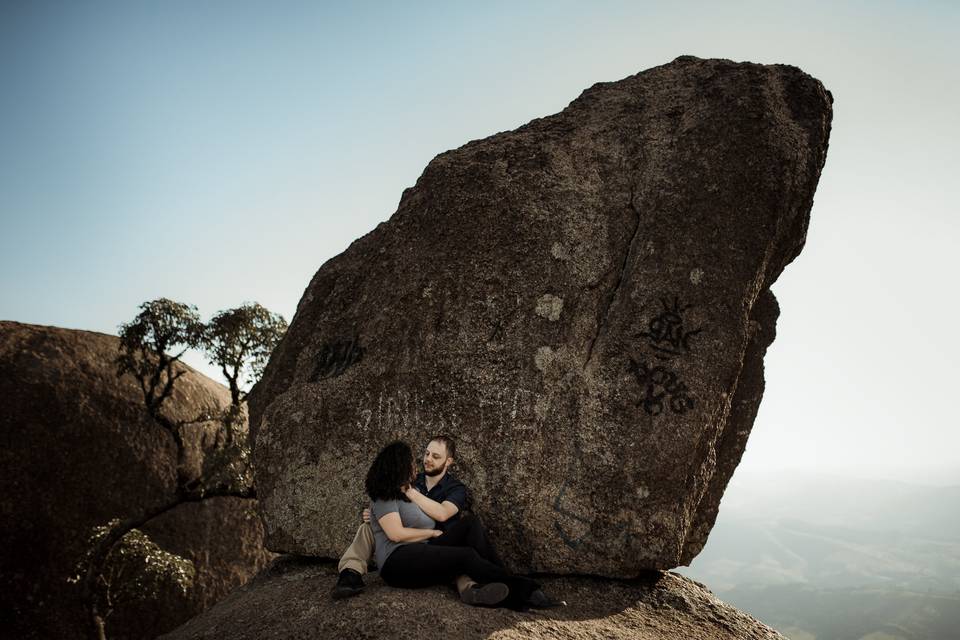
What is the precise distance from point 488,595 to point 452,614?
13.5 inches

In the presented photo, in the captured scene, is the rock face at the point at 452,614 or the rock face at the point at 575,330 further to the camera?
the rock face at the point at 575,330

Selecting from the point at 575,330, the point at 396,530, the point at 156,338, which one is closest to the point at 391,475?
the point at 396,530

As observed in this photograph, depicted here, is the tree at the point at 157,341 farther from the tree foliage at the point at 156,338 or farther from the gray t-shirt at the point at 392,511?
the gray t-shirt at the point at 392,511

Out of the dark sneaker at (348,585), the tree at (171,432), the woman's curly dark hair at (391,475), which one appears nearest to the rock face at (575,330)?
the woman's curly dark hair at (391,475)

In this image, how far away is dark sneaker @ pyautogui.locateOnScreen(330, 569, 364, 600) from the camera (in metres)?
5.13

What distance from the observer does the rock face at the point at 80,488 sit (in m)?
11.1

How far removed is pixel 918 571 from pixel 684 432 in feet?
578

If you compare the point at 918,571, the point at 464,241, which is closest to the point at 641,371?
the point at 464,241

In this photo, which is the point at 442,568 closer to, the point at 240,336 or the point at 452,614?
the point at 452,614

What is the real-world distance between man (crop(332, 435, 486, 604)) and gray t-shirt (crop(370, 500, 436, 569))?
56mm

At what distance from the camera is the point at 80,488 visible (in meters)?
12.0

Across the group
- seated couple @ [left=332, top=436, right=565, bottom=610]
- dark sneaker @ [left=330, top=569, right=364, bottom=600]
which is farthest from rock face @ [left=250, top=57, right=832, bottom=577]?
dark sneaker @ [left=330, top=569, right=364, bottom=600]

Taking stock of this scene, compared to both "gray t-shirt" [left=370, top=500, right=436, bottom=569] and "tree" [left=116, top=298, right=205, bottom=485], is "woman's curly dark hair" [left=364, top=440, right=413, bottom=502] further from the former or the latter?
"tree" [left=116, top=298, right=205, bottom=485]

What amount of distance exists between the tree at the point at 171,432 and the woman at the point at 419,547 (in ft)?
24.9
